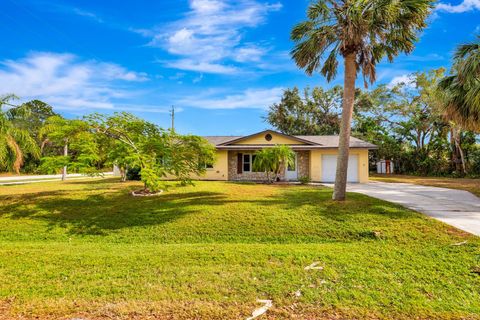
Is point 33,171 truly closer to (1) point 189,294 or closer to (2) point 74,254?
(2) point 74,254

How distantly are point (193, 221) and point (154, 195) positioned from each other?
4.42 metres

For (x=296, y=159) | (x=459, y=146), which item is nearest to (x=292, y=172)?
(x=296, y=159)

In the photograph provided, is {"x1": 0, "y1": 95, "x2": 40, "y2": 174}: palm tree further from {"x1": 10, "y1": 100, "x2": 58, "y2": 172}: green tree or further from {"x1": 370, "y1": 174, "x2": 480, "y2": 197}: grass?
{"x1": 370, "y1": 174, "x2": 480, "y2": 197}: grass

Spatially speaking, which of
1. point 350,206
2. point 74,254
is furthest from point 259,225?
point 74,254

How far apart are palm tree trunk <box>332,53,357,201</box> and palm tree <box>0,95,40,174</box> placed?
16266 millimetres

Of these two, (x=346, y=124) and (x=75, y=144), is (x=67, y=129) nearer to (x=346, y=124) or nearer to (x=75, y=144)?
(x=75, y=144)

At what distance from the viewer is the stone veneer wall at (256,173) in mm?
20684

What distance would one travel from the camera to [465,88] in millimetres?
12008

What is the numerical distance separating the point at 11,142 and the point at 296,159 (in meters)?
17.6

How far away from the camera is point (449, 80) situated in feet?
43.4

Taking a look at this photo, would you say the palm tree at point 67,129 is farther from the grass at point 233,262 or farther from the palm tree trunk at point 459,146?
the palm tree trunk at point 459,146

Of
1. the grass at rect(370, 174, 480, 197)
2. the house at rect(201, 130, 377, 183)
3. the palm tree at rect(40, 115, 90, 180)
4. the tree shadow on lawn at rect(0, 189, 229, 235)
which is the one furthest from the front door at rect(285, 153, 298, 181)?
the palm tree at rect(40, 115, 90, 180)

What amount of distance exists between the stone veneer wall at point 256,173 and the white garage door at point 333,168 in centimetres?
122

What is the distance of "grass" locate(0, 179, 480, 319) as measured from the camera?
378 cm
